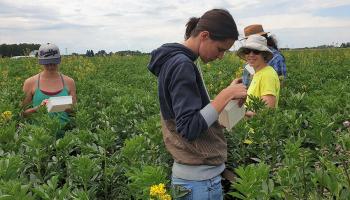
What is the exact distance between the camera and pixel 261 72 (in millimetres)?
4039

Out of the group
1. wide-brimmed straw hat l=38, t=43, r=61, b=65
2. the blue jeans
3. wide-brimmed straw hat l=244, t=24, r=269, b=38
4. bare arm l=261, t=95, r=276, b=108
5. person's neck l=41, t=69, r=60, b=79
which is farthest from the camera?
wide-brimmed straw hat l=244, t=24, r=269, b=38

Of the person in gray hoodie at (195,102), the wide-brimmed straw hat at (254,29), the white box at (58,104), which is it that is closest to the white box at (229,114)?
the person in gray hoodie at (195,102)

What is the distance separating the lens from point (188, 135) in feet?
7.22

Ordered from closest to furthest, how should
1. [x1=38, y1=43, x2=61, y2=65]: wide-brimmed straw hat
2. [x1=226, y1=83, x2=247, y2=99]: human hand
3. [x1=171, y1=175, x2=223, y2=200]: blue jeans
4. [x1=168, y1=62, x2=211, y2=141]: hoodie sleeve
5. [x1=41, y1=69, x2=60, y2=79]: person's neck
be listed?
[x1=168, y1=62, x2=211, y2=141]: hoodie sleeve
[x1=226, y1=83, x2=247, y2=99]: human hand
[x1=171, y1=175, x2=223, y2=200]: blue jeans
[x1=38, y1=43, x2=61, y2=65]: wide-brimmed straw hat
[x1=41, y1=69, x2=60, y2=79]: person's neck

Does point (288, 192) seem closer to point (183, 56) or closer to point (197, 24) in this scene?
point (183, 56)

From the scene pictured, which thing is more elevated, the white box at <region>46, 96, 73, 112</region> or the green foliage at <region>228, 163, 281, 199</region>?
the green foliage at <region>228, 163, 281, 199</region>

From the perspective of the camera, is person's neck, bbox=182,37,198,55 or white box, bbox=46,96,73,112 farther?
white box, bbox=46,96,73,112

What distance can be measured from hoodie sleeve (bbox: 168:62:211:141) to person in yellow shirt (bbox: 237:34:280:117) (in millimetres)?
1701

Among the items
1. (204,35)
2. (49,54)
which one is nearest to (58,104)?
(49,54)

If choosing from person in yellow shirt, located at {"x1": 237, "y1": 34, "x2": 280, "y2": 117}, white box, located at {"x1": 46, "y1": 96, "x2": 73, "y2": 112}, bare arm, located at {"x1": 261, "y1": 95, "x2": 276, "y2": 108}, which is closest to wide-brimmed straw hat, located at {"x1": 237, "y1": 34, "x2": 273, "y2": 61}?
person in yellow shirt, located at {"x1": 237, "y1": 34, "x2": 280, "y2": 117}

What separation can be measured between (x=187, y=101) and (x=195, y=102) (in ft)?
0.13

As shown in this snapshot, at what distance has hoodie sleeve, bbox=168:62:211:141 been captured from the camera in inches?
84.6

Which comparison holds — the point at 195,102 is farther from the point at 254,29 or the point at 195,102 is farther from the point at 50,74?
the point at 254,29

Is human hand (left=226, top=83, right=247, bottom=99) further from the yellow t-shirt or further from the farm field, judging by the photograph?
the yellow t-shirt
